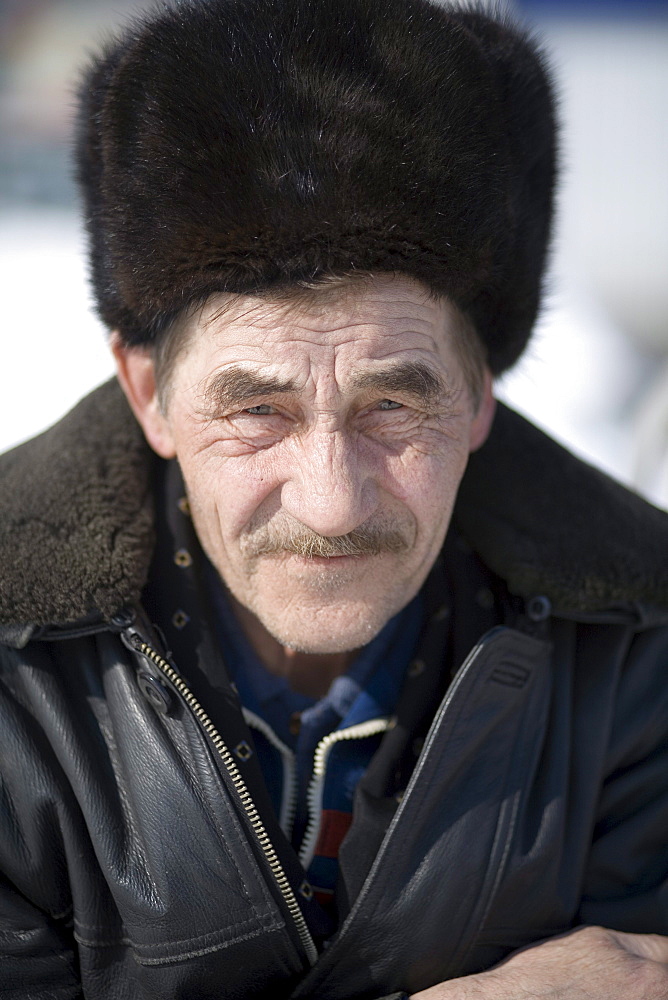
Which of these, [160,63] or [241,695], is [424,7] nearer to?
[160,63]

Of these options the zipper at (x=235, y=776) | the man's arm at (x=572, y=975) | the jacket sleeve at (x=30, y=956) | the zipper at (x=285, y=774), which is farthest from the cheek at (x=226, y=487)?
the man's arm at (x=572, y=975)

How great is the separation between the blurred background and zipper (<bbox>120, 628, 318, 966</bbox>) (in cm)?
295

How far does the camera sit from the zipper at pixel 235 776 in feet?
4.71

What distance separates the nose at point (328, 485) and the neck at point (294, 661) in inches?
16.9

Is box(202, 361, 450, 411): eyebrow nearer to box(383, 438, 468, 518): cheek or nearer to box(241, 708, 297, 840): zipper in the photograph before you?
box(383, 438, 468, 518): cheek

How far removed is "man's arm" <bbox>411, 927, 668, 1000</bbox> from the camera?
1489mm

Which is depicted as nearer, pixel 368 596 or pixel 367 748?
pixel 368 596

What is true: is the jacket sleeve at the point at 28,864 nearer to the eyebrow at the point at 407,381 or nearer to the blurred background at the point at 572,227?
the eyebrow at the point at 407,381

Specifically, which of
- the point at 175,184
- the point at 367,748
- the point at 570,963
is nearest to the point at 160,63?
the point at 175,184

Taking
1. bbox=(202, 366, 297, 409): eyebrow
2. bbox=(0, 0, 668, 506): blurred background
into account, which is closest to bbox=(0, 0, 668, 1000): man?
bbox=(202, 366, 297, 409): eyebrow

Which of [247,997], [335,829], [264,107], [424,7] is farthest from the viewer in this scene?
[335,829]

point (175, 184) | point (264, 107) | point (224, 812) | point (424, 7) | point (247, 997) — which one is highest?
point (424, 7)

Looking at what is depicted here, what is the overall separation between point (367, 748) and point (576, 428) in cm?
304

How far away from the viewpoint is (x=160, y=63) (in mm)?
1338
